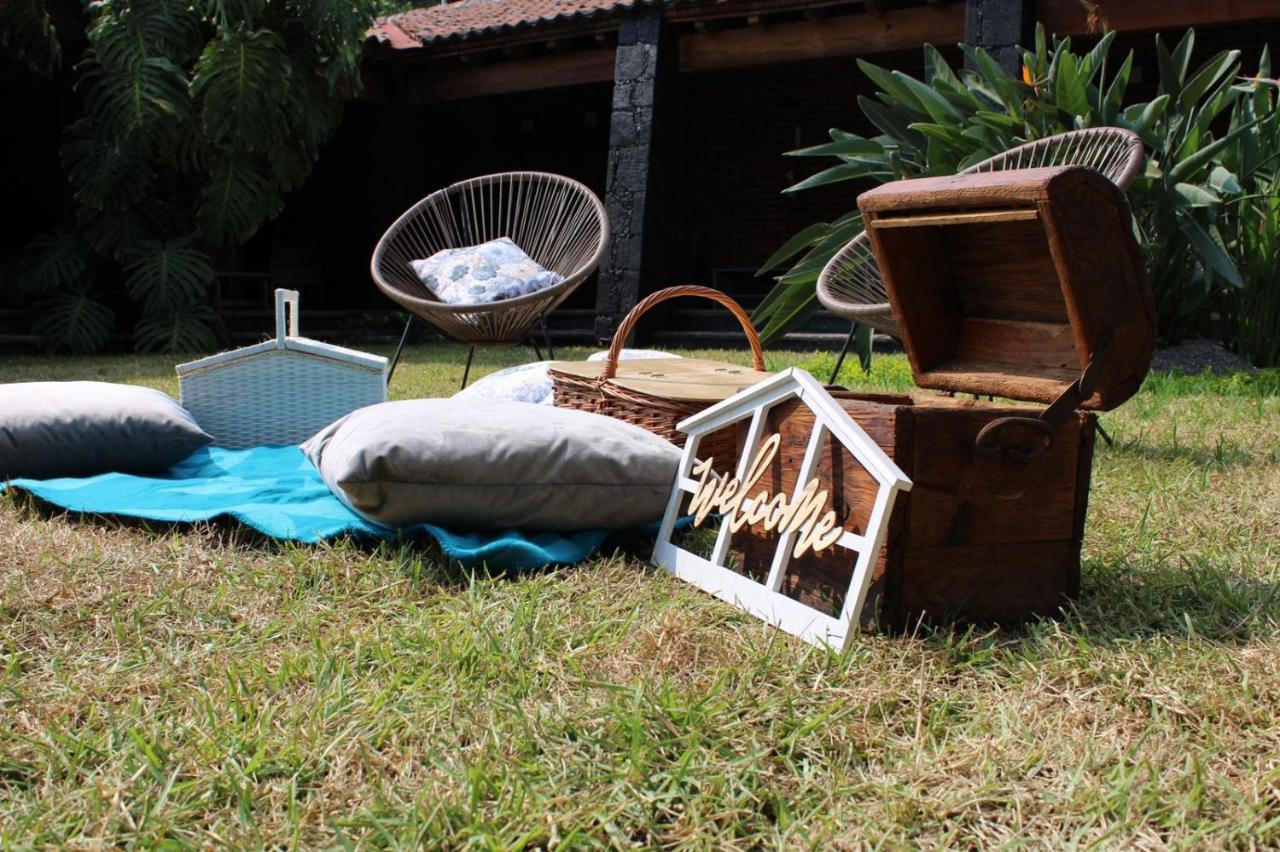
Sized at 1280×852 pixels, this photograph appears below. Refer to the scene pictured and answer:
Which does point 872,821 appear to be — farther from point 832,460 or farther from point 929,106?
point 929,106

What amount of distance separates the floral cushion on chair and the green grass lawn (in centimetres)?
220

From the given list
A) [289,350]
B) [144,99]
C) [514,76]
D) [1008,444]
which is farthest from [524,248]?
[514,76]

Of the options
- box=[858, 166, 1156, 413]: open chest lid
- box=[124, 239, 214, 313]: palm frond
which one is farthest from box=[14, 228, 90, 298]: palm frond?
box=[858, 166, 1156, 413]: open chest lid

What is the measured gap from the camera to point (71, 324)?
703cm

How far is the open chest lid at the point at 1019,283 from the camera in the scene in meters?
1.52

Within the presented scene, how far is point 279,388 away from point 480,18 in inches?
280

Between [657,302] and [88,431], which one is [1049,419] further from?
[88,431]

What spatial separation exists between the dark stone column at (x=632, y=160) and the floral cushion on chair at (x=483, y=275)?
3.39 metres

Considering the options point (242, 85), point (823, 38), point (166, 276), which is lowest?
point (166, 276)

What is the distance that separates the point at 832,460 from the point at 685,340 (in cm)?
660

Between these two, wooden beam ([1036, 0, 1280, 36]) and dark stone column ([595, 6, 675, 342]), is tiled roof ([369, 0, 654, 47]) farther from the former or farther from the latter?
wooden beam ([1036, 0, 1280, 36])

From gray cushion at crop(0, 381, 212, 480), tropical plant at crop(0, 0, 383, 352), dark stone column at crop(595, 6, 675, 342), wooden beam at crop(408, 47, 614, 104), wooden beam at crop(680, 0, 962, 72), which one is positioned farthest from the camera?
wooden beam at crop(408, 47, 614, 104)

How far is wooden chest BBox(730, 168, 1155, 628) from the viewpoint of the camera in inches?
59.9

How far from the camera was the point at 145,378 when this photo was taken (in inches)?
213
